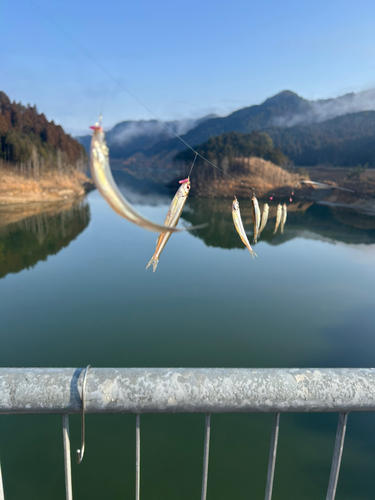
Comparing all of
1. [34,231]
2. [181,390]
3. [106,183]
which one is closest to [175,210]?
[106,183]

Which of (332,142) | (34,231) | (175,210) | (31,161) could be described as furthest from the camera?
(332,142)

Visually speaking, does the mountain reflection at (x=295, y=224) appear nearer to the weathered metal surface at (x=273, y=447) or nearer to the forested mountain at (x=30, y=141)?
the forested mountain at (x=30, y=141)

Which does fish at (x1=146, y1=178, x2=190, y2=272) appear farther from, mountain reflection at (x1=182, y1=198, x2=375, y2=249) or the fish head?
mountain reflection at (x1=182, y1=198, x2=375, y2=249)

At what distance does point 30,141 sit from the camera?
32156 mm

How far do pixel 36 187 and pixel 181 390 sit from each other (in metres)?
32.7

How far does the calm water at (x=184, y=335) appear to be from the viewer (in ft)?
15.1

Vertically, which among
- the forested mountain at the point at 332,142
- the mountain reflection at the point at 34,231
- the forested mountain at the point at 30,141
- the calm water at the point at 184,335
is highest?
the forested mountain at the point at 332,142

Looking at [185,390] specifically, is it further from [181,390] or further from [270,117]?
[270,117]

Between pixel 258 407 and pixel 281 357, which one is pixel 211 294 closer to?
pixel 281 357

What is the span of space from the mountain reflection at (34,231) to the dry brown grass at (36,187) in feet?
5.20

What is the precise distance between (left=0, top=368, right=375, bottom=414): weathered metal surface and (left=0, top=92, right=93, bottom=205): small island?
28838mm

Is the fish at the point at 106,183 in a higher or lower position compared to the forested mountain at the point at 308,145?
lower

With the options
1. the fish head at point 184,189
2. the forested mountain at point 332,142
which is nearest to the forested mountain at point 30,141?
the fish head at point 184,189

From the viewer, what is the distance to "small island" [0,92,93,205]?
28516mm
